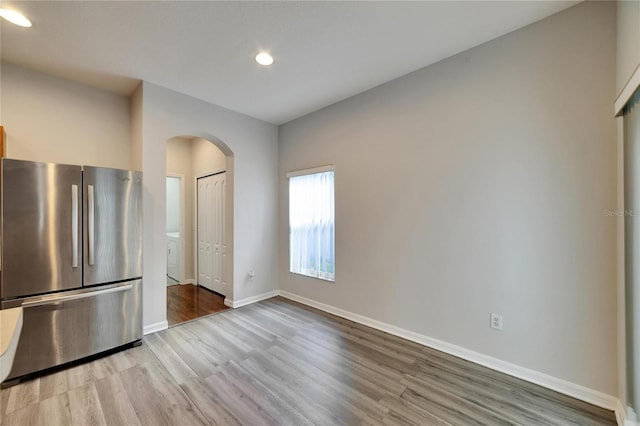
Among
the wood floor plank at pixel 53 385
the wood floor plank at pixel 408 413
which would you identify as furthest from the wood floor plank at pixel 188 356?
the wood floor plank at pixel 408 413

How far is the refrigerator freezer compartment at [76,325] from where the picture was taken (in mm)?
2127

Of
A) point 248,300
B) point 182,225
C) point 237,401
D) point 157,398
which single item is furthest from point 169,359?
point 182,225

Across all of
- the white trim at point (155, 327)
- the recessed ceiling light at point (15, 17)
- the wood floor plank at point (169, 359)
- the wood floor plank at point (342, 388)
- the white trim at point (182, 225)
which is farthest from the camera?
the white trim at point (182, 225)

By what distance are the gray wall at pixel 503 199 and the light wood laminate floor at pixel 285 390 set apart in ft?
1.23

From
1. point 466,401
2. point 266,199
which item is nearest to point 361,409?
point 466,401

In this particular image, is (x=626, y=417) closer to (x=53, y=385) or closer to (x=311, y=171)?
(x=311, y=171)

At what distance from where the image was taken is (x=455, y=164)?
8.25 feet

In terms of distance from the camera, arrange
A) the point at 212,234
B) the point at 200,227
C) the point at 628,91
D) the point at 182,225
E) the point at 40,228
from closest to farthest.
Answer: the point at 628,91
the point at 40,228
the point at 212,234
the point at 200,227
the point at 182,225

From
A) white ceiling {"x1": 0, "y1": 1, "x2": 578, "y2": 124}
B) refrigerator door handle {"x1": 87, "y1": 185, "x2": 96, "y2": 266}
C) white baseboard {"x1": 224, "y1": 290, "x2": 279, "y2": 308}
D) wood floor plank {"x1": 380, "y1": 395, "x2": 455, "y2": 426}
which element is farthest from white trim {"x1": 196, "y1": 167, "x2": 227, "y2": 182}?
wood floor plank {"x1": 380, "y1": 395, "x2": 455, "y2": 426}

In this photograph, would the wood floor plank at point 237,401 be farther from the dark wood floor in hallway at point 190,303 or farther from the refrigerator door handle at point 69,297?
the dark wood floor in hallway at point 190,303

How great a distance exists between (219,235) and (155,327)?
1.69 metres

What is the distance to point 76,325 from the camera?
233cm

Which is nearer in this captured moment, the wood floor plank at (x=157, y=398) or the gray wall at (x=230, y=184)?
the wood floor plank at (x=157, y=398)

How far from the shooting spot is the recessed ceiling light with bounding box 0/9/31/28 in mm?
1941
